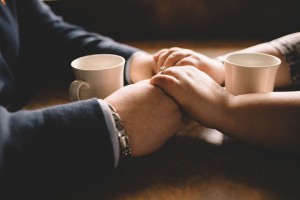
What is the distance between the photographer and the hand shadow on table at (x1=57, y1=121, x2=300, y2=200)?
0.38 metres

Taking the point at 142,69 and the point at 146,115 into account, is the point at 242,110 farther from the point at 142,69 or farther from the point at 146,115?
the point at 142,69

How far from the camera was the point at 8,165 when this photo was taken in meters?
0.37

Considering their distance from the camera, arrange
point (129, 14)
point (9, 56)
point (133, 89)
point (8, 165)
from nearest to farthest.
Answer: point (8, 165) → point (133, 89) → point (9, 56) → point (129, 14)

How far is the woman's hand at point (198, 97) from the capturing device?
48cm

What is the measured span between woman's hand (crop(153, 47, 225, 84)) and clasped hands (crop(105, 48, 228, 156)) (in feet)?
0.34

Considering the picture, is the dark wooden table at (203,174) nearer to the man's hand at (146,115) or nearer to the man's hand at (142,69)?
the man's hand at (146,115)

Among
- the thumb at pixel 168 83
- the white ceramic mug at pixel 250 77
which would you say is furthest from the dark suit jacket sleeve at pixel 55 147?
the white ceramic mug at pixel 250 77

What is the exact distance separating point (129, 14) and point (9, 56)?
57cm

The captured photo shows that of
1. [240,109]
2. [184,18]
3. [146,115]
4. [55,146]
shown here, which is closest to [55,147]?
[55,146]

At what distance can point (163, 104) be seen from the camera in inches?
19.0

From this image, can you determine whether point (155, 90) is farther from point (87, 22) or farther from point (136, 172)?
point (87, 22)

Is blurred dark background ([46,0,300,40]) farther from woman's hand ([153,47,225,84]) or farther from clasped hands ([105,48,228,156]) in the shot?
clasped hands ([105,48,228,156])

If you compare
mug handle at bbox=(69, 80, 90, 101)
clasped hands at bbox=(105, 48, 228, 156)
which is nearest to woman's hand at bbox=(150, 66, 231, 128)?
clasped hands at bbox=(105, 48, 228, 156)

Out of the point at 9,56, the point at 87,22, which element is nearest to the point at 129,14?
the point at 87,22
